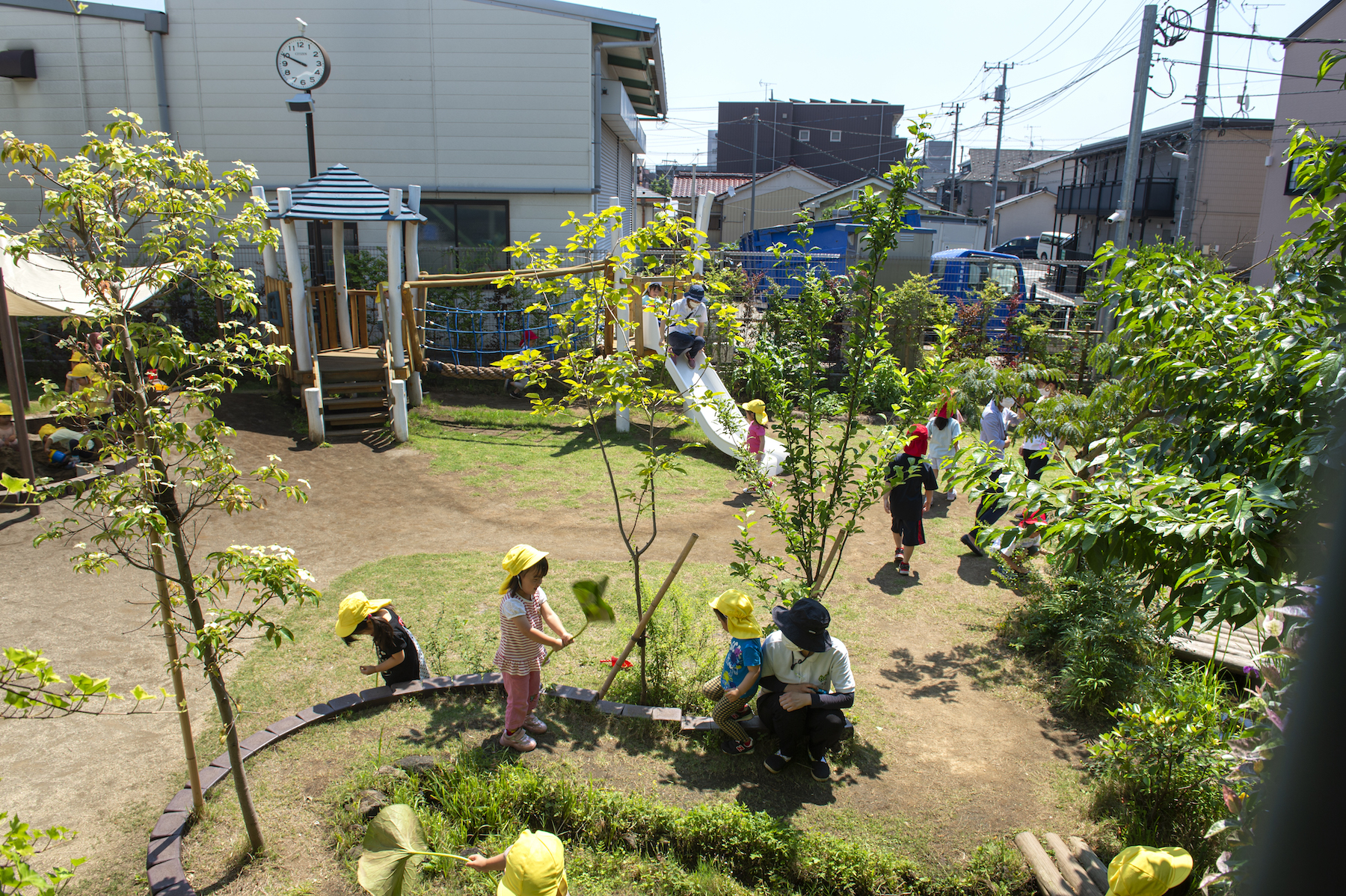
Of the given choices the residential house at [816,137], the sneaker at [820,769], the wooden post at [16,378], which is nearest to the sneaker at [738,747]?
the sneaker at [820,769]

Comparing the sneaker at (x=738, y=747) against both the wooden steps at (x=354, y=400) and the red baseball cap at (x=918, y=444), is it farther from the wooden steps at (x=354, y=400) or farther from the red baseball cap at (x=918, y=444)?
the wooden steps at (x=354, y=400)

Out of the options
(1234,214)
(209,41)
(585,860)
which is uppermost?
(209,41)

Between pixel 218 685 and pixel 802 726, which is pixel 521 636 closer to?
pixel 218 685

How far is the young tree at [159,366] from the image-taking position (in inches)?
136

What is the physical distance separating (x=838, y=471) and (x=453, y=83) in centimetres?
1538

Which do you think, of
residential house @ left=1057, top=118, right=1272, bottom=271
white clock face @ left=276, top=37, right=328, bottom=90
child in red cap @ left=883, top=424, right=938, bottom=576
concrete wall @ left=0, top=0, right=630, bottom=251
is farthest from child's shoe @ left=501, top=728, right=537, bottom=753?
residential house @ left=1057, top=118, right=1272, bottom=271

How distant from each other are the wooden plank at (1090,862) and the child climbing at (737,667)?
1.87 meters

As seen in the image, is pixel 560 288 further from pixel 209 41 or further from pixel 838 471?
pixel 209 41

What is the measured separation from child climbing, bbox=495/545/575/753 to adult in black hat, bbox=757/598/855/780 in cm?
130

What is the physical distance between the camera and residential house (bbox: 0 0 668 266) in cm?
1675

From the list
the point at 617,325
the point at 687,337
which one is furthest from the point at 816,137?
the point at 617,325

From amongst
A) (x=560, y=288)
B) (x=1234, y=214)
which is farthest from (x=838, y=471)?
(x=1234, y=214)

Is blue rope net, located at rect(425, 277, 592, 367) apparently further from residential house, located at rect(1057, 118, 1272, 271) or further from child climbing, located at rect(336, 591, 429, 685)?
residential house, located at rect(1057, 118, 1272, 271)

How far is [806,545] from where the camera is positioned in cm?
548
